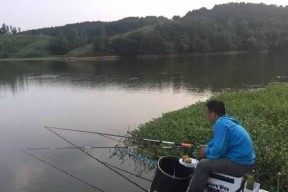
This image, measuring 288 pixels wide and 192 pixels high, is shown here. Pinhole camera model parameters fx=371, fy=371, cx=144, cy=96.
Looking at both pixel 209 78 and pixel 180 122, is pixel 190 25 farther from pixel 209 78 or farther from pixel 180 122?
pixel 180 122

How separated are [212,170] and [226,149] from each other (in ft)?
1.96

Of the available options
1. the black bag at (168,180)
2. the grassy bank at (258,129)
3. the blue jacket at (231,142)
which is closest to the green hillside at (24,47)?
the grassy bank at (258,129)

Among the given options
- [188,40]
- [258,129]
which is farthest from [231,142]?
[188,40]

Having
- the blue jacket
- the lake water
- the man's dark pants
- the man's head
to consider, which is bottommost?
the lake water

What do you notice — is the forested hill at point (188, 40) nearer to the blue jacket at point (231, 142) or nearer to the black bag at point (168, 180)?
the black bag at point (168, 180)

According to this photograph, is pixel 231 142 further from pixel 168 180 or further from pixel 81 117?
pixel 81 117

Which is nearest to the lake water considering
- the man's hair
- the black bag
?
the black bag

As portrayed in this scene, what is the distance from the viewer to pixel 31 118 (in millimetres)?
26172

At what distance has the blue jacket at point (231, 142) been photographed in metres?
7.42

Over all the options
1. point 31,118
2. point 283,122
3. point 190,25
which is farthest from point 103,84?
point 190,25

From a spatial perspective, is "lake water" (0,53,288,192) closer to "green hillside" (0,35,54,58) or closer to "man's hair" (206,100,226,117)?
"man's hair" (206,100,226,117)

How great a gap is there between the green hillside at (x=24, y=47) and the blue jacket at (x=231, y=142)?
13826 centimetres

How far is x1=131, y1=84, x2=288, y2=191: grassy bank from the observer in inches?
420

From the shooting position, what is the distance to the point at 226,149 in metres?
7.59
